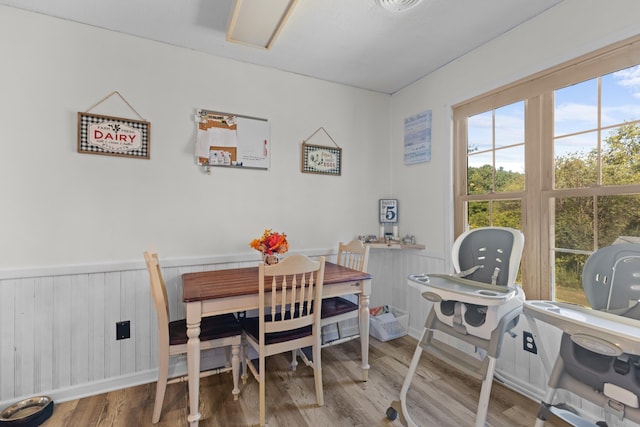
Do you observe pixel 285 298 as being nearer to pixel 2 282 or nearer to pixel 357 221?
pixel 357 221

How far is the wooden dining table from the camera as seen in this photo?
1666mm

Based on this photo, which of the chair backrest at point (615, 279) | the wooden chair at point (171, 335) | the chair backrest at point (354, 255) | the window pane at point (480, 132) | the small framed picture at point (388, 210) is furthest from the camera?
the small framed picture at point (388, 210)

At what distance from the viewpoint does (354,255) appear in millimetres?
2869

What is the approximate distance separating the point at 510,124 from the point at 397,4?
1.21 m

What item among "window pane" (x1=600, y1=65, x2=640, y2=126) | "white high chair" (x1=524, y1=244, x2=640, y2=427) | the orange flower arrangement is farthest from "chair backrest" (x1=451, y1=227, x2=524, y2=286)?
the orange flower arrangement

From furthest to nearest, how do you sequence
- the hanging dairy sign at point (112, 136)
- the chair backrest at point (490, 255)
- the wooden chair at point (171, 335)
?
the hanging dairy sign at point (112, 136)
the wooden chair at point (171, 335)
the chair backrest at point (490, 255)

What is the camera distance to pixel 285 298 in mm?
1815

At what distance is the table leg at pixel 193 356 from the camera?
1.66 m

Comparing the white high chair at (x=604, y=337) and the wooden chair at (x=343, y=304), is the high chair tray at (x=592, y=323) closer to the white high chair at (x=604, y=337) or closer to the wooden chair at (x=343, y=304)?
the white high chair at (x=604, y=337)

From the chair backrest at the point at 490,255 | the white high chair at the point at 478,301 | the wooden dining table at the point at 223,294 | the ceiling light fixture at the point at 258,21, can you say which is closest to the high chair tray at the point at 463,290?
the white high chair at the point at 478,301

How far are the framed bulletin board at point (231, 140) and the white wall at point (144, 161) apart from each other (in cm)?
7

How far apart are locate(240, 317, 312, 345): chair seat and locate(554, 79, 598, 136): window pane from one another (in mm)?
2121

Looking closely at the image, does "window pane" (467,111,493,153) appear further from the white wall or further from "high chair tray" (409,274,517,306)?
"high chair tray" (409,274,517,306)

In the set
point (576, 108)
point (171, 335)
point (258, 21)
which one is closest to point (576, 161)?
point (576, 108)
